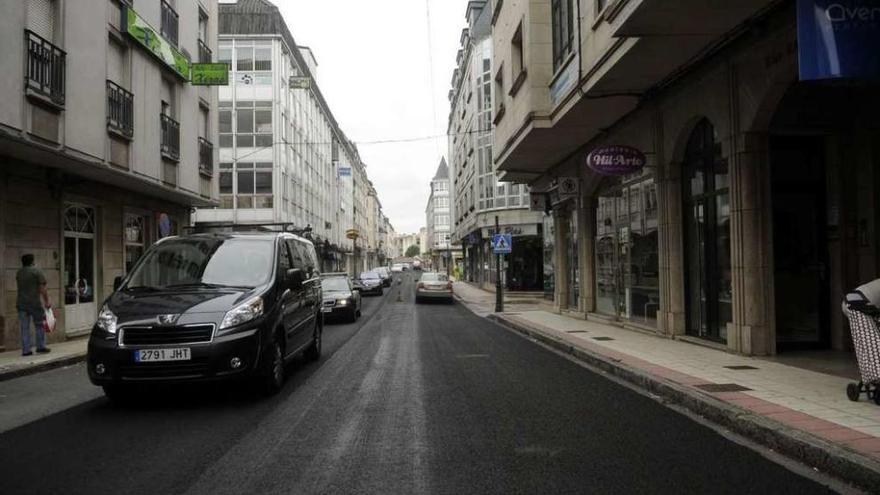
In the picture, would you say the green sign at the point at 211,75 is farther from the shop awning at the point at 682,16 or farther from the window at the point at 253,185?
the window at the point at 253,185

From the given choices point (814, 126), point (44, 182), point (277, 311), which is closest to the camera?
point (277, 311)

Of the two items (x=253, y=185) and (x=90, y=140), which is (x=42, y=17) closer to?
(x=90, y=140)

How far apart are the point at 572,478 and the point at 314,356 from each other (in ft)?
22.5

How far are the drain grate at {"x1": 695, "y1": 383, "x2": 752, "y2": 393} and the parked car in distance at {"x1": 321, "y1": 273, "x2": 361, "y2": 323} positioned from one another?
12993mm

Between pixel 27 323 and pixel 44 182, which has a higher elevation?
pixel 44 182

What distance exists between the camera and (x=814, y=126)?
9.48m

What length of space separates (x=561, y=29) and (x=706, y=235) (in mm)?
5805

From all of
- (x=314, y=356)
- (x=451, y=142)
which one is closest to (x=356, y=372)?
(x=314, y=356)

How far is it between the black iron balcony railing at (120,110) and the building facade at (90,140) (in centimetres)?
4

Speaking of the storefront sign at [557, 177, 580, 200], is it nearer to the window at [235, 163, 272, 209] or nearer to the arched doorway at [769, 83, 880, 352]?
the arched doorway at [769, 83, 880, 352]

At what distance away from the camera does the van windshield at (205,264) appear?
7.63m

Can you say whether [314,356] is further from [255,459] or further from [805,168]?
[805,168]

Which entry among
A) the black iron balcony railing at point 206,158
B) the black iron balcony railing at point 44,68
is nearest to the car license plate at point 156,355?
the black iron balcony railing at point 44,68

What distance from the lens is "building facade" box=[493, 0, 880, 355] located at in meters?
8.73
